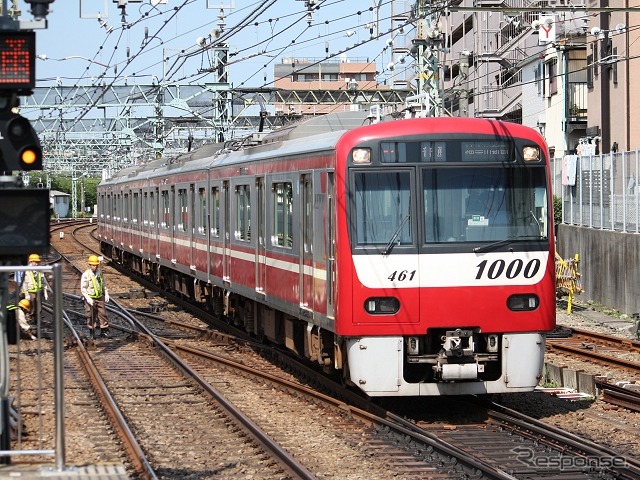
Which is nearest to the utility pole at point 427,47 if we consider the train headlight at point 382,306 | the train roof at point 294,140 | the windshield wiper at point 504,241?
the train roof at point 294,140

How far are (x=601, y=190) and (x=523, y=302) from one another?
13.5 meters

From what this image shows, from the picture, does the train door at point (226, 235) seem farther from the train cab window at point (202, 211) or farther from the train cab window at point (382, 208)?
the train cab window at point (382, 208)

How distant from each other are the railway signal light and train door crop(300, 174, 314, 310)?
5.07 m

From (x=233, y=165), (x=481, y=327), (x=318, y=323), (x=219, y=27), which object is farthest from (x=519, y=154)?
(x=219, y=27)

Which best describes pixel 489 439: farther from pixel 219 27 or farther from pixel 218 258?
pixel 219 27

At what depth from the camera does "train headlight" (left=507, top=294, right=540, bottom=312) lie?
11.1 metres

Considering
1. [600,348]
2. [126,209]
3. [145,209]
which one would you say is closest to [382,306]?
[600,348]

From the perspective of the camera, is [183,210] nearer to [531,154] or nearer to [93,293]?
[93,293]

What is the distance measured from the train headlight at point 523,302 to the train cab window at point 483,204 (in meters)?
0.56

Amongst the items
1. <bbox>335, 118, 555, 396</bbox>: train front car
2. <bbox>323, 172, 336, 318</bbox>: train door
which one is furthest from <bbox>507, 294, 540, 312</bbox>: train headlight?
<bbox>323, 172, 336, 318</bbox>: train door

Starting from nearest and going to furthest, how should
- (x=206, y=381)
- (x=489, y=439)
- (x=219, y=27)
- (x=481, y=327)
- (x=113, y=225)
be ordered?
(x=489, y=439), (x=481, y=327), (x=206, y=381), (x=219, y=27), (x=113, y=225)

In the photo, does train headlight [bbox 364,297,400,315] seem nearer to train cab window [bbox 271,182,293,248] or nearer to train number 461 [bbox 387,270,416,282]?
train number 461 [bbox 387,270,416,282]

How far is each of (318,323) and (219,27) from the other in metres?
15.2

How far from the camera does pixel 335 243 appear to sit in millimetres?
11172
